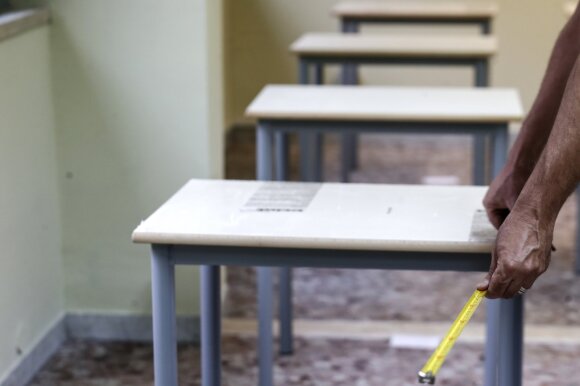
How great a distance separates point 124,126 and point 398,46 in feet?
4.90

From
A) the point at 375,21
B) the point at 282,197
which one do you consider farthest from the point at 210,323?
the point at 375,21

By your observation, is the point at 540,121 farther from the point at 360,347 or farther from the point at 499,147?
the point at 360,347

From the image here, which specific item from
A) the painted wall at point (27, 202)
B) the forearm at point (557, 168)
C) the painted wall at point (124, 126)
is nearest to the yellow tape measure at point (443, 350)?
the forearm at point (557, 168)

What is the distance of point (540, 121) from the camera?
2.09m

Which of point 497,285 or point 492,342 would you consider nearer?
point 497,285

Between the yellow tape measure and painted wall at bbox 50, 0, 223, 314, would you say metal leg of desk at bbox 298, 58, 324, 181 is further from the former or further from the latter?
the yellow tape measure

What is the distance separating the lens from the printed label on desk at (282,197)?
2408 mm

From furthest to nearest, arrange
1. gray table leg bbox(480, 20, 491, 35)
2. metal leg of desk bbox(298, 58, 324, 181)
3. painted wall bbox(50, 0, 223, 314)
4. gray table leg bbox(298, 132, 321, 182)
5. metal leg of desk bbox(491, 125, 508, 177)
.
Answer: gray table leg bbox(480, 20, 491, 35) → gray table leg bbox(298, 132, 321, 182) → metal leg of desk bbox(298, 58, 324, 181) → painted wall bbox(50, 0, 223, 314) → metal leg of desk bbox(491, 125, 508, 177)

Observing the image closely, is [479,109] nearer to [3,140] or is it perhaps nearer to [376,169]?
[3,140]

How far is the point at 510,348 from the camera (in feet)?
7.17

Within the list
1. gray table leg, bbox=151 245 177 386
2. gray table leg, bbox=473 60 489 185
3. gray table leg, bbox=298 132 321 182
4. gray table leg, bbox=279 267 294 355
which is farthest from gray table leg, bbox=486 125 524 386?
gray table leg, bbox=298 132 321 182

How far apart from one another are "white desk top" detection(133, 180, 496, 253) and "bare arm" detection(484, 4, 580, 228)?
0.33ft

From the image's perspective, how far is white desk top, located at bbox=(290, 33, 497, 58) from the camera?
454 centimetres

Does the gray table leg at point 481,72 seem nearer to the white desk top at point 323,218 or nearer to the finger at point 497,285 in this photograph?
the white desk top at point 323,218
